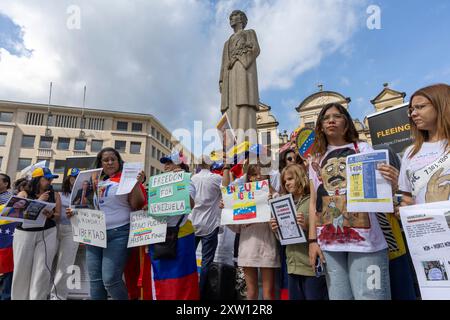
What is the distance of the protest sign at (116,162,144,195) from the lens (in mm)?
3189

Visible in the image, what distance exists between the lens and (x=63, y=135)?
44875mm

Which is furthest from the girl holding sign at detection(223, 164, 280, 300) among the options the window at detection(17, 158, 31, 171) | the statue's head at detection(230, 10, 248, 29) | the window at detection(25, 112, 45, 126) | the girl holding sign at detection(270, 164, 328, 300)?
the window at detection(25, 112, 45, 126)

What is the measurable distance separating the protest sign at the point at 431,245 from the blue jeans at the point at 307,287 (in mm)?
895

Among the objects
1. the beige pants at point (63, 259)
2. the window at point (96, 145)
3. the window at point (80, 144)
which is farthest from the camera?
the window at point (96, 145)

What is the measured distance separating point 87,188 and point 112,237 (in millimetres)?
655

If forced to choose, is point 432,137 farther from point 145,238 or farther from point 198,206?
point 198,206

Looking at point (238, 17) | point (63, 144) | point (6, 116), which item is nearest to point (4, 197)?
point (238, 17)

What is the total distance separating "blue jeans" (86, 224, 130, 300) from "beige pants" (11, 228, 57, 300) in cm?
119

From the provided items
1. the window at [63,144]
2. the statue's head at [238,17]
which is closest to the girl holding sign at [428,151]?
the statue's head at [238,17]

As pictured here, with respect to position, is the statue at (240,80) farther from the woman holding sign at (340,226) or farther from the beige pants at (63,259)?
the woman holding sign at (340,226)

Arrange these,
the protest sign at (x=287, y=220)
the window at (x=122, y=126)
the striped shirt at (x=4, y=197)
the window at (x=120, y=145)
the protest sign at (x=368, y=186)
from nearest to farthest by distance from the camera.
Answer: the protest sign at (x=368, y=186) < the protest sign at (x=287, y=220) < the striped shirt at (x=4, y=197) < the window at (x=120, y=145) < the window at (x=122, y=126)

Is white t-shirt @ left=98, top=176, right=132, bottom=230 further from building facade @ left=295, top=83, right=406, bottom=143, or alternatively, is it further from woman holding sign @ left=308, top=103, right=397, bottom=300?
building facade @ left=295, top=83, right=406, bottom=143

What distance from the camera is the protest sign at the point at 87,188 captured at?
10.8ft

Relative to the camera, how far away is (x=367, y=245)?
6.40 ft
